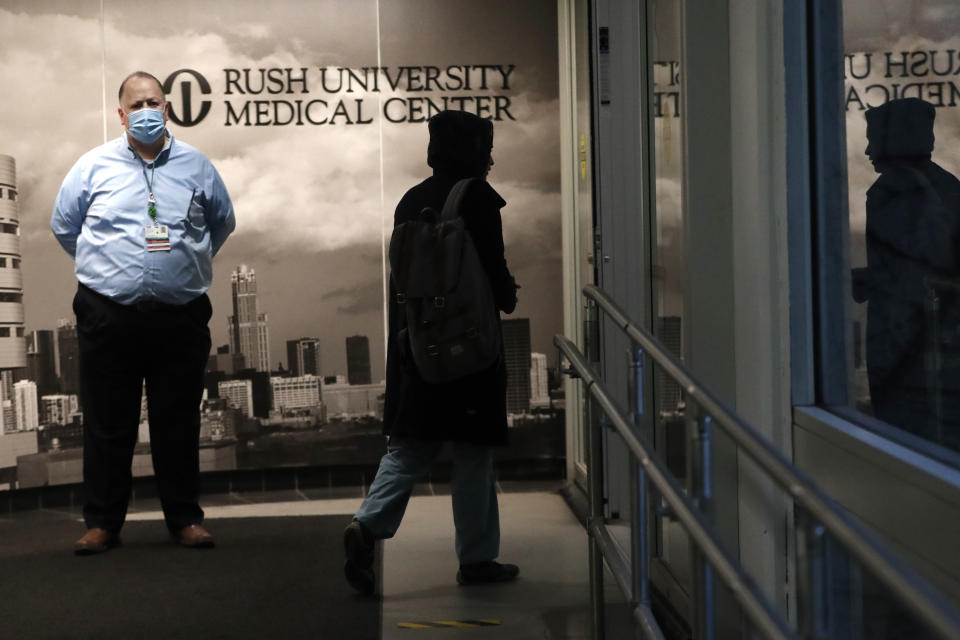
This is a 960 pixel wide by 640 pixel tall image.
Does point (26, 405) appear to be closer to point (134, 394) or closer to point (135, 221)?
point (134, 394)

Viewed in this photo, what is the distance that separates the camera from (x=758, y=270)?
246 cm

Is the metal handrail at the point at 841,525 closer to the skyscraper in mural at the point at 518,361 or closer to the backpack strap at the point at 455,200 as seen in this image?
the backpack strap at the point at 455,200

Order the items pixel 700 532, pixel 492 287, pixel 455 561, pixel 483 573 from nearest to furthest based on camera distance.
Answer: pixel 700 532
pixel 492 287
pixel 483 573
pixel 455 561

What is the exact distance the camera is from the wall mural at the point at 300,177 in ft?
17.3

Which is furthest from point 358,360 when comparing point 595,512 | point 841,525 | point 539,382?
point 841,525

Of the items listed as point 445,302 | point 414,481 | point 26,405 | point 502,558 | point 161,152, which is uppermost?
point 161,152

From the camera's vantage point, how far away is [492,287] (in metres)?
3.42

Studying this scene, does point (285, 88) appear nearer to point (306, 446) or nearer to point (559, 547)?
point (306, 446)

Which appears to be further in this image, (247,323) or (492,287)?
(247,323)

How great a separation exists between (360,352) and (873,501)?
12.4 feet

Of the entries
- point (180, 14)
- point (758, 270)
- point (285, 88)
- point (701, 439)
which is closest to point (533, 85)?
point (285, 88)

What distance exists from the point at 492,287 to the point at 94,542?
5.71 ft

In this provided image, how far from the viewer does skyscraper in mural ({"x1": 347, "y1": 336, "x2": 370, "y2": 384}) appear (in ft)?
18.1

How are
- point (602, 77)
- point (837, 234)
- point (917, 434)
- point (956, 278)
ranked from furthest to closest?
point (602, 77) < point (837, 234) < point (917, 434) < point (956, 278)
